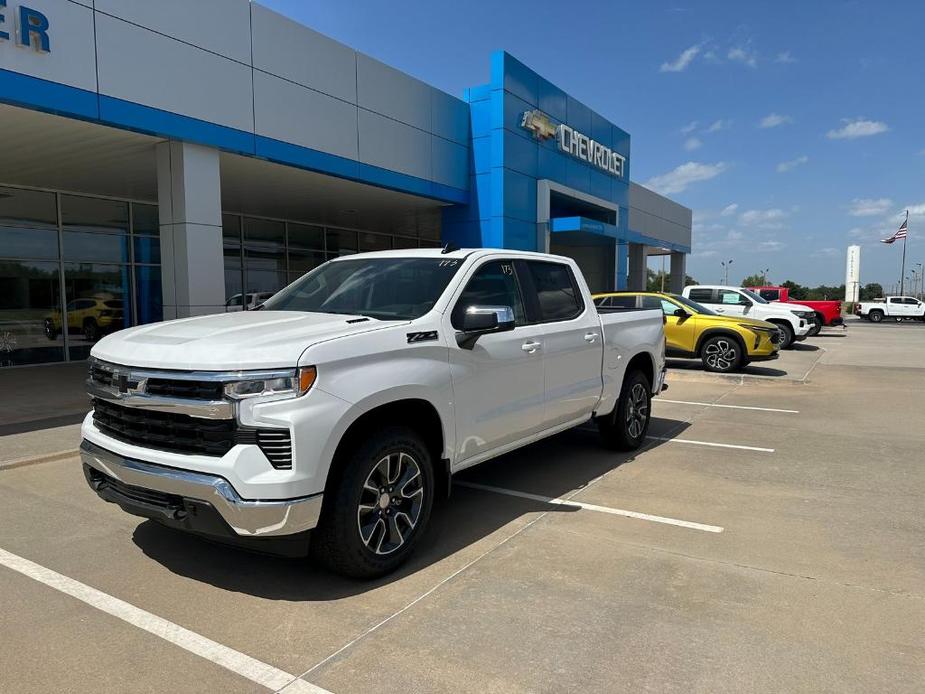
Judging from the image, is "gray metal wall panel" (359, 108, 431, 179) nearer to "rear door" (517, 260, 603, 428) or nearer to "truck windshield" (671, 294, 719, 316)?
"truck windshield" (671, 294, 719, 316)

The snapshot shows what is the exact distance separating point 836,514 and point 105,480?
16.5ft

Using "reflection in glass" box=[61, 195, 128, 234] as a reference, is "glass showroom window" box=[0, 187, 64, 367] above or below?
below

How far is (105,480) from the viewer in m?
3.70

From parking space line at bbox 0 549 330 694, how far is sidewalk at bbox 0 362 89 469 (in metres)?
2.80

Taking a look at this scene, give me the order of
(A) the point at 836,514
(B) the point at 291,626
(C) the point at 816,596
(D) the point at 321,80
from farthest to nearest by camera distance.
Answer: (D) the point at 321,80, (A) the point at 836,514, (C) the point at 816,596, (B) the point at 291,626

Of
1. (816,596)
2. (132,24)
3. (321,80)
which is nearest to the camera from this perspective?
(816,596)

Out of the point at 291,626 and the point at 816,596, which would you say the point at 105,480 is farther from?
the point at 816,596

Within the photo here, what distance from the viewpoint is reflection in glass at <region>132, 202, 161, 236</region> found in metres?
16.5

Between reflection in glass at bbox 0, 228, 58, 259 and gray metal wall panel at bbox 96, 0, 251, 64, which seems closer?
gray metal wall panel at bbox 96, 0, 251, 64

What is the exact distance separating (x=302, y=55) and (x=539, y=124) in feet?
26.7

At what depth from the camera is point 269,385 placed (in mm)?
3213

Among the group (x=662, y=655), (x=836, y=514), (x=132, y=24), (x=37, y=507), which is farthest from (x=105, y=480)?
(x=132, y=24)

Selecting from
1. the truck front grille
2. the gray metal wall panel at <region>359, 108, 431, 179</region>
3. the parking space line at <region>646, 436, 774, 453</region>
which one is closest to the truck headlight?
the truck front grille

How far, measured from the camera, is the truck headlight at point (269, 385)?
126 inches
